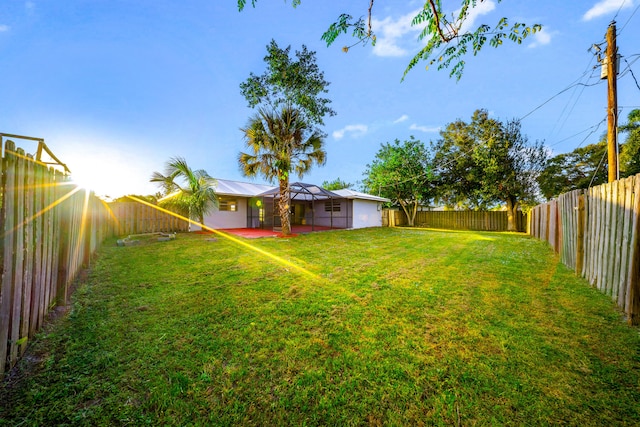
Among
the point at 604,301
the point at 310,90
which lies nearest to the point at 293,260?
the point at 604,301

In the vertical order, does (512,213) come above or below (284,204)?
below

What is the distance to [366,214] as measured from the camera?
19516mm

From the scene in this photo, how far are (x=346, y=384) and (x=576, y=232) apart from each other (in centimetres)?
611

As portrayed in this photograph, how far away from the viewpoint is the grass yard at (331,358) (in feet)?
5.23

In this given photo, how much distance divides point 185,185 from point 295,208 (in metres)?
9.88

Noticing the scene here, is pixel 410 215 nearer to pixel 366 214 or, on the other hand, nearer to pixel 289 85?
pixel 366 214

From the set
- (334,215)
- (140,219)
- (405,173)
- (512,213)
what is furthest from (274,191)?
(512,213)

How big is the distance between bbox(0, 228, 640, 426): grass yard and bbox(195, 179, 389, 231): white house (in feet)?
33.0

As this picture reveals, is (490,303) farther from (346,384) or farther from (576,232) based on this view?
(576,232)

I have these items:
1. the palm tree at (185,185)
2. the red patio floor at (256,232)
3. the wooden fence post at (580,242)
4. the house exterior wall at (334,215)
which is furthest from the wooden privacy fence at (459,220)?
the wooden fence post at (580,242)

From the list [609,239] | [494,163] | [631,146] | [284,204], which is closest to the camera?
[609,239]

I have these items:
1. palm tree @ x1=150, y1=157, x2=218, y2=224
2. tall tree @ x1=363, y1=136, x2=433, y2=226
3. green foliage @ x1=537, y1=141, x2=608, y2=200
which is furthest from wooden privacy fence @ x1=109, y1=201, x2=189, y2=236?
green foliage @ x1=537, y1=141, x2=608, y2=200

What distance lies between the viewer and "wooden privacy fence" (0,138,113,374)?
191 centimetres

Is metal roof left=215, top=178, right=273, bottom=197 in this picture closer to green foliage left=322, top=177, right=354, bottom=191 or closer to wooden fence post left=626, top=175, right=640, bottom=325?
wooden fence post left=626, top=175, right=640, bottom=325
